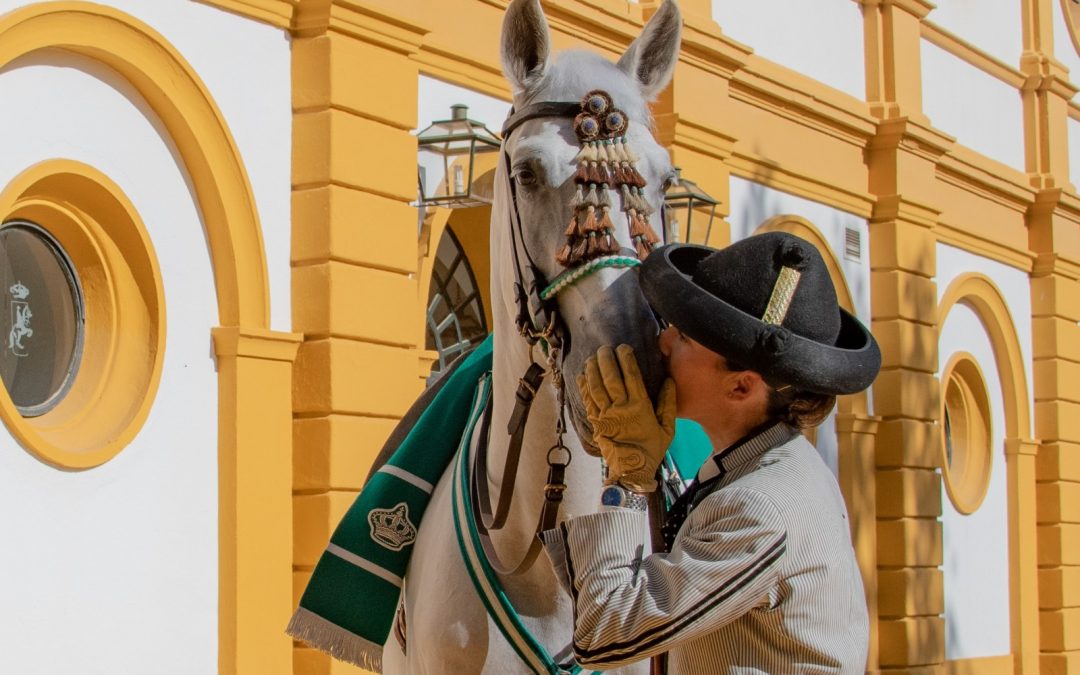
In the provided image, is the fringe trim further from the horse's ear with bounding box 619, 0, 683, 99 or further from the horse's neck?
the horse's ear with bounding box 619, 0, 683, 99

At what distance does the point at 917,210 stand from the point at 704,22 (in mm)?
3827

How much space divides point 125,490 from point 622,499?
4523mm

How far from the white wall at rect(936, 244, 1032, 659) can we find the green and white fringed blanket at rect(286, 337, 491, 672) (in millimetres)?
10911

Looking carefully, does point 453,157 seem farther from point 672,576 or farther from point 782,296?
point 672,576

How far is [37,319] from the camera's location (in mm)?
6766

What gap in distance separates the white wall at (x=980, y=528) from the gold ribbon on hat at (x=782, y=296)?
12309mm

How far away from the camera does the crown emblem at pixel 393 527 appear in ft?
13.7

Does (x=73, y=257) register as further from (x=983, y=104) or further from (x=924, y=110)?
(x=983, y=104)

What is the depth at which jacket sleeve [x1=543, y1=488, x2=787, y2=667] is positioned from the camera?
246 centimetres

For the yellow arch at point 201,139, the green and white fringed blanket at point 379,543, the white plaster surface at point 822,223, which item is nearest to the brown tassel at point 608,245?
the green and white fringed blanket at point 379,543

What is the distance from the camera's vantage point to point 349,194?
7758mm

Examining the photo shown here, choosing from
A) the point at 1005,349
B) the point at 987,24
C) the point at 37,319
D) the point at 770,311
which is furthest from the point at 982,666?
the point at 770,311


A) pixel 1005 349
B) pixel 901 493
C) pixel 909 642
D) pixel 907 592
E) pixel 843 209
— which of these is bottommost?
pixel 909 642

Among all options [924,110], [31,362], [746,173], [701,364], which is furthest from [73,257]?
[924,110]
